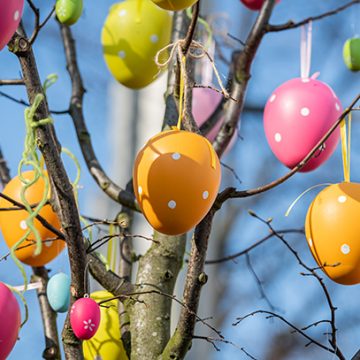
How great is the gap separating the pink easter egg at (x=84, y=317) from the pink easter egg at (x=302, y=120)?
53cm

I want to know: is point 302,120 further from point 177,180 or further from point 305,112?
point 177,180

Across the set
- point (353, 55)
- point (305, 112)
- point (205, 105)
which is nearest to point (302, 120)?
point (305, 112)

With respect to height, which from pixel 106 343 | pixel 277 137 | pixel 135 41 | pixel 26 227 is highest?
pixel 135 41

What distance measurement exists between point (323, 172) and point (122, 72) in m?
3.18

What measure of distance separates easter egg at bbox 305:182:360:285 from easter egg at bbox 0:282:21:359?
516 millimetres

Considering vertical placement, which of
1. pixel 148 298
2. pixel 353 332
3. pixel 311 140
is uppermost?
pixel 311 140

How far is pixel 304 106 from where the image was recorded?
1855 millimetres

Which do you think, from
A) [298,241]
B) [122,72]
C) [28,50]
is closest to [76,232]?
[28,50]

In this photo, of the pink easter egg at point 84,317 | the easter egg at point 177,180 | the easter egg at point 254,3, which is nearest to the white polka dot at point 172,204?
the easter egg at point 177,180

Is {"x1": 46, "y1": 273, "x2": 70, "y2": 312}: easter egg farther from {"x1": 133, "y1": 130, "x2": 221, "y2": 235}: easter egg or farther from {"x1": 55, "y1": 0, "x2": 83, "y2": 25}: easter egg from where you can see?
{"x1": 55, "y1": 0, "x2": 83, "y2": 25}: easter egg

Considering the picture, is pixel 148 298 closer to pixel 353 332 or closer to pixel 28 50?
pixel 28 50

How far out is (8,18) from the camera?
1.36 m

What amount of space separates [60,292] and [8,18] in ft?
1.93

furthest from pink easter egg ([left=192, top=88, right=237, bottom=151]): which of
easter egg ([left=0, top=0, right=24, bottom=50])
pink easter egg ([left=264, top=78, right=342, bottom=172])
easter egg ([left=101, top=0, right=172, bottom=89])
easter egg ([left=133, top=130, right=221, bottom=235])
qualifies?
easter egg ([left=0, top=0, right=24, bottom=50])
